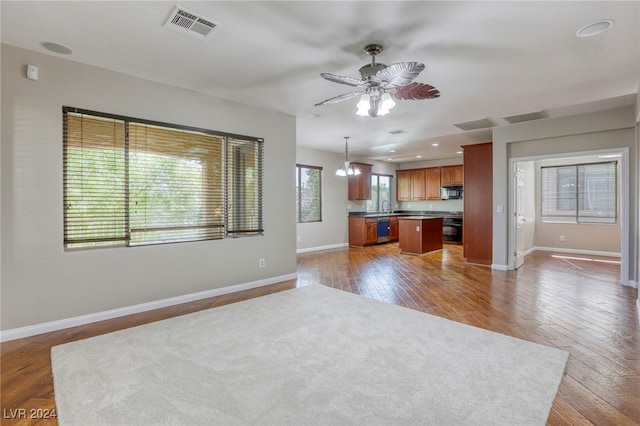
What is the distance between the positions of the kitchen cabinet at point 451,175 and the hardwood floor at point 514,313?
3.12 metres

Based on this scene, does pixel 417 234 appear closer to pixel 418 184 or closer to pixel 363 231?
pixel 363 231

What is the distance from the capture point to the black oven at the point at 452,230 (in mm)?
9195

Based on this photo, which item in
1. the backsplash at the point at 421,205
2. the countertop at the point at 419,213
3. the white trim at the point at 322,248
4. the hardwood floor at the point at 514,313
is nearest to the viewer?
the hardwood floor at the point at 514,313

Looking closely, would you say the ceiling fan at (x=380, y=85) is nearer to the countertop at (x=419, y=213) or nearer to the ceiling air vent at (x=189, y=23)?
the ceiling air vent at (x=189, y=23)

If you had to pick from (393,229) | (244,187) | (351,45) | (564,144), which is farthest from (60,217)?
(393,229)

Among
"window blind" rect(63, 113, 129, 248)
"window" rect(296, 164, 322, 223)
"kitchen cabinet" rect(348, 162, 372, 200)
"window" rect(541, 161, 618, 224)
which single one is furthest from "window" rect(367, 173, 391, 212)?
"window blind" rect(63, 113, 129, 248)

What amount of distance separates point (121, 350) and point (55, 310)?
1088 millimetres

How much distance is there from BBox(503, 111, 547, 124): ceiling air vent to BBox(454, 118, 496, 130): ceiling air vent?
29cm

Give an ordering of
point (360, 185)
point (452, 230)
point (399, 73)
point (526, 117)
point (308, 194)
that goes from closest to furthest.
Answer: point (399, 73) < point (526, 117) < point (308, 194) < point (360, 185) < point (452, 230)

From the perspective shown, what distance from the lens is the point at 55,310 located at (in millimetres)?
3033

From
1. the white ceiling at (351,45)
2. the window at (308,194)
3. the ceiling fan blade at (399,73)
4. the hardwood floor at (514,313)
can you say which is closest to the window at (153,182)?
the white ceiling at (351,45)

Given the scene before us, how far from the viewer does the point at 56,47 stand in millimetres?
2832

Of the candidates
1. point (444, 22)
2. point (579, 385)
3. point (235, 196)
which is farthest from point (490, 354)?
point (235, 196)

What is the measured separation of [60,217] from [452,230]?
909 centimetres
